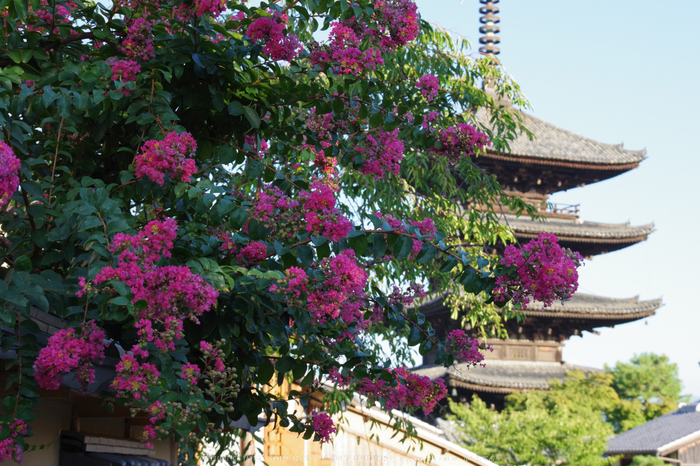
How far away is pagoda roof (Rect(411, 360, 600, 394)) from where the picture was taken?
707 inches

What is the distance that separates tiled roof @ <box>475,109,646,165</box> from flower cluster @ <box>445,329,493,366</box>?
1541 cm

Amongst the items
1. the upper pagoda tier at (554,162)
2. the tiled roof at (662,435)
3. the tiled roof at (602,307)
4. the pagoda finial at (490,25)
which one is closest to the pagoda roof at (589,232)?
the upper pagoda tier at (554,162)

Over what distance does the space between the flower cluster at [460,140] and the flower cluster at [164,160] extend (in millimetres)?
1583

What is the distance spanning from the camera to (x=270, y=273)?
9.41ft

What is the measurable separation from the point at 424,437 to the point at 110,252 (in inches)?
349

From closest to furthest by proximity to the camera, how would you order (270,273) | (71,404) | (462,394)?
(270,273) < (71,404) < (462,394)

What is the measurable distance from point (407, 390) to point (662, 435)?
20723mm

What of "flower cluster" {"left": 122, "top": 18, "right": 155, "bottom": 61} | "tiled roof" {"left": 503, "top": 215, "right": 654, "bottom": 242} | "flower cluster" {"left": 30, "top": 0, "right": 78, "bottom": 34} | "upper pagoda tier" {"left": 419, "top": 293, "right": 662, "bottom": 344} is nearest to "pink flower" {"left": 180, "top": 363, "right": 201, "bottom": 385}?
"flower cluster" {"left": 122, "top": 18, "right": 155, "bottom": 61}

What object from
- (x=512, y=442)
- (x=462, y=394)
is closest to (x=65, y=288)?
(x=512, y=442)

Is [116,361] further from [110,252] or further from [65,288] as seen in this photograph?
[110,252]

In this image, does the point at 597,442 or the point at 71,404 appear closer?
the point at 71,404

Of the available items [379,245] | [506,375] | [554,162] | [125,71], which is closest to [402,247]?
[379,245]

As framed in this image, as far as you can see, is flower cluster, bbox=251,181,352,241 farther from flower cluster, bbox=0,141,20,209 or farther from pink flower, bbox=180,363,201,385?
flower cluster, bbox=0,141,20,209

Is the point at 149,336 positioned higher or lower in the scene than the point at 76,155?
lower
